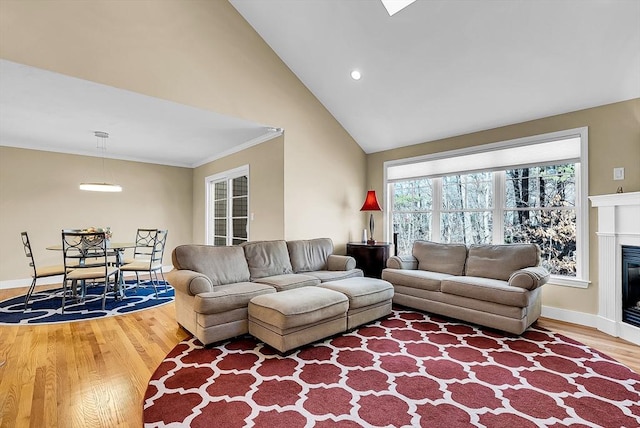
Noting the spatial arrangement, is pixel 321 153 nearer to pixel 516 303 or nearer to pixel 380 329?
pixel 380 329

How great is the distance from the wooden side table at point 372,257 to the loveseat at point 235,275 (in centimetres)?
49

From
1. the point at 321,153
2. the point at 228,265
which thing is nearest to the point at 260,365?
the point at 228,265

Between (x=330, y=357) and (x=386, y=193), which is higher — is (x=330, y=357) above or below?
below

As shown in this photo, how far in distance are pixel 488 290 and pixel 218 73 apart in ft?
13.1

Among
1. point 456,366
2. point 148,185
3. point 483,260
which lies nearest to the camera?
point 456,366

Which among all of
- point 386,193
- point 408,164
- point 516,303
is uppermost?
point 408,164

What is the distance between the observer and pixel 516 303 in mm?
3074

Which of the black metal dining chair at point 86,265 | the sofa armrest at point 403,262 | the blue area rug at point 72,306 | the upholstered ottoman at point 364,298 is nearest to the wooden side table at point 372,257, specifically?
the sofa armrest at point 403,262

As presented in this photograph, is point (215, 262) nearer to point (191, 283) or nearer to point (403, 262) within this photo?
A: point (191, 283)

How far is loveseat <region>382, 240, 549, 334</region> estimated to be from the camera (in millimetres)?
3143

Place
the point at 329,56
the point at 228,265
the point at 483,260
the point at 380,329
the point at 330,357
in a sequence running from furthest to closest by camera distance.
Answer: the point at 329,56 → the point at 483,260 → the point at 228,265 → the point at 380,329 → the point at 330,357

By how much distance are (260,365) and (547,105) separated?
4112 mm

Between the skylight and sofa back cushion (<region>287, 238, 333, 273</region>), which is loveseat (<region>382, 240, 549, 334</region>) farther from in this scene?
the skylight

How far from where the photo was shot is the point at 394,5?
3307 mm
